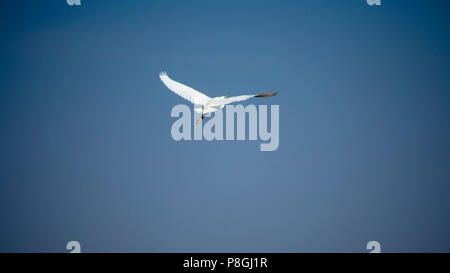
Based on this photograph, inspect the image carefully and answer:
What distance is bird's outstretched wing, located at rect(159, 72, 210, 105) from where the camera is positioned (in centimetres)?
552

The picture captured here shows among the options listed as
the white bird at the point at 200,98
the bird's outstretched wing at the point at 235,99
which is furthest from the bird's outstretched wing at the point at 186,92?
the bird's outstretched wing at the point at 235,99

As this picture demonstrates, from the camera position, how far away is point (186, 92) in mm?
5566

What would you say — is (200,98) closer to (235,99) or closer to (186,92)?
(186,92)

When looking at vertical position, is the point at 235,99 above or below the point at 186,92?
below

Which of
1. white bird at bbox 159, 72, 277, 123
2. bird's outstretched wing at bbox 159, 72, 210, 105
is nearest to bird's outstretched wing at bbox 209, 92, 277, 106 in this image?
white bird at bbox 159, 72, 277, 123

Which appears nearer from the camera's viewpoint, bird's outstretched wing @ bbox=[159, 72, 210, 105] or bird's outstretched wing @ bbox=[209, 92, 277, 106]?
bird's outstretched wing @ bbox=[209, 92, 277, 106]

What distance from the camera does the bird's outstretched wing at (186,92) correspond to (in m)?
5.52

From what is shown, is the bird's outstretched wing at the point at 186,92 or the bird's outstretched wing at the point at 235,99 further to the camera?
the bird's outstretched wing at the point at 186,92

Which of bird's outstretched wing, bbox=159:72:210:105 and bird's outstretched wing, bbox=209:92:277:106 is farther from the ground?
bird's outstretched wing, bbox=159:72:210:105

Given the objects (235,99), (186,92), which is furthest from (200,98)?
(235,99)

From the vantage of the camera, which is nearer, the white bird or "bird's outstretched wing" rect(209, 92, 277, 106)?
"bird's outstretched wing" rect(209, 92, 277, 106)

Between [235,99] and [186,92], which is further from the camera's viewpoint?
[186,92]

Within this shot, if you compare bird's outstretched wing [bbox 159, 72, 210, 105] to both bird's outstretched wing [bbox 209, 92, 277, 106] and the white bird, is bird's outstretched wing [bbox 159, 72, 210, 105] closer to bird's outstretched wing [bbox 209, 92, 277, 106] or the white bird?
the white bird

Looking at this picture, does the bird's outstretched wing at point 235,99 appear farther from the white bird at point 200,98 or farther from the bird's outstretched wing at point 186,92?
the bird's outstretched wing at point 186,92
